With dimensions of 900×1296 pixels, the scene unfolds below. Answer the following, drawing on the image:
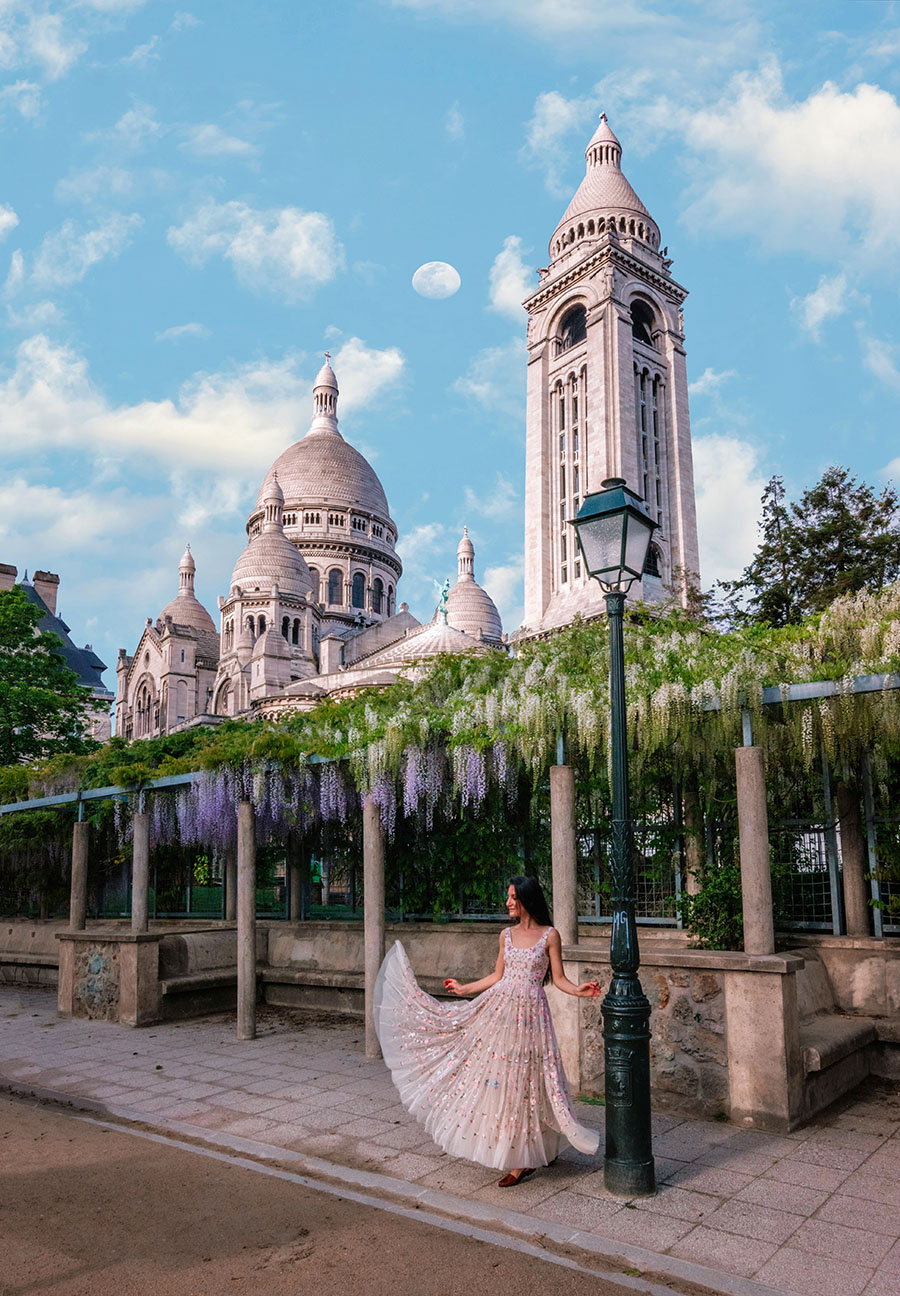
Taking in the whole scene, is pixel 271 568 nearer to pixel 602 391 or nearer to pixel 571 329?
pixel 571 329

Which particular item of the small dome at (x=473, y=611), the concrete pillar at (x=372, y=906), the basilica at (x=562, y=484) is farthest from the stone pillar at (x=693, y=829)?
the small dome at (x=473, y=611)

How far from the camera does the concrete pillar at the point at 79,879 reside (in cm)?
1355

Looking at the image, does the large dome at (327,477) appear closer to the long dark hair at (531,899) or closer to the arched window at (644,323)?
the arched window at (644,323)

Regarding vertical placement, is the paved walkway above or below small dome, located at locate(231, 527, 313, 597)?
below

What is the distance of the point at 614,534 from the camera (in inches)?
237

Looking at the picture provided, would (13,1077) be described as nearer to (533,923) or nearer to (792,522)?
(533,923)

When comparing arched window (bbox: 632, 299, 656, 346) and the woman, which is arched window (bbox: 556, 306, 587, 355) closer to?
arched window (bbox: 632, 299, 656, 346)

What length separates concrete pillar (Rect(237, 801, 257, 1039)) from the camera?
10109mm

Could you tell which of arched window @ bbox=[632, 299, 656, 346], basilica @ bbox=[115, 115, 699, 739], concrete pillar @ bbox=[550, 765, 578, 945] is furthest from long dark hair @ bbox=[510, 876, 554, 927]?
arched window @ bbox=[632, 299, 656, 346]

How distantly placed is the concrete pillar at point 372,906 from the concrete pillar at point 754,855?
365 centimetres

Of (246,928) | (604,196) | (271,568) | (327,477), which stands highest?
(604,196)

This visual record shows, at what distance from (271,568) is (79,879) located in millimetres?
56821

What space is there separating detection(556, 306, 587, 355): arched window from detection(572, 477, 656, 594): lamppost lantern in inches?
2020

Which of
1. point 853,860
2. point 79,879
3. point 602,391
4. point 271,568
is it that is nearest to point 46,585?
point 271,568
